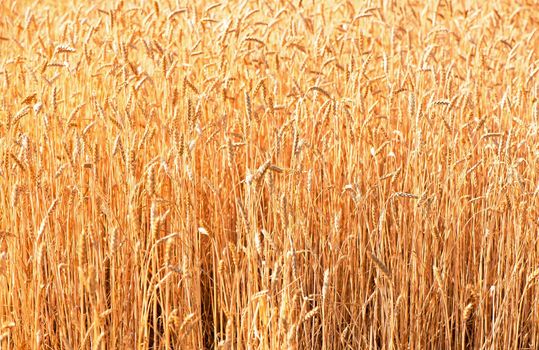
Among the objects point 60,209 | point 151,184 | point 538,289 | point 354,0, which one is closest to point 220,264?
point 151,184

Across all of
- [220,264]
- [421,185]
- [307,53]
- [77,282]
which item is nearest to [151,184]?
[220,264]

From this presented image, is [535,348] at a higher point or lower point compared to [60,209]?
lower

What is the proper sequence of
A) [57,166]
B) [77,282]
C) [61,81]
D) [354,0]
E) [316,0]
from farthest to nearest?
1. [354,0]
2. [316,0]
3. [61,81]
4. [57,166]
5. [77,282]

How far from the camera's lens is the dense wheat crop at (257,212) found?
6.04 ft

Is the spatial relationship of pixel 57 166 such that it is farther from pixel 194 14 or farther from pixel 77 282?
pixel 194 14

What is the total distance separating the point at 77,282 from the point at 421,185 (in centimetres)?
93

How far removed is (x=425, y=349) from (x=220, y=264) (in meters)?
0.72

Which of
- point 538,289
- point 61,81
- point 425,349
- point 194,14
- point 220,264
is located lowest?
point 425,349

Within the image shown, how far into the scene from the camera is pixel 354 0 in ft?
15.2

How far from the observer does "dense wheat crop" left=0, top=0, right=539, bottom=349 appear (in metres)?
1.84

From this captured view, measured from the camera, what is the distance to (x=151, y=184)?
1.71 meters

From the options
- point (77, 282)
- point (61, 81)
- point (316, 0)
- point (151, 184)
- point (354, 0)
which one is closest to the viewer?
point (151, 184)

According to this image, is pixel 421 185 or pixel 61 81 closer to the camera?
pixel 421 185

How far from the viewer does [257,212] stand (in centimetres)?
238
